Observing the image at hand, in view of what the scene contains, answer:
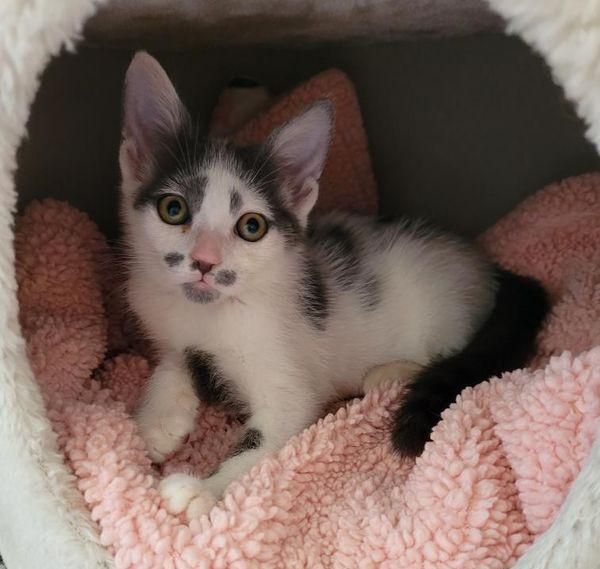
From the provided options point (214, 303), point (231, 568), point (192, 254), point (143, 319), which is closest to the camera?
point (231, 568)

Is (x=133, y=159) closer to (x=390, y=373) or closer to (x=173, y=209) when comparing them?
(x=173, y=209)

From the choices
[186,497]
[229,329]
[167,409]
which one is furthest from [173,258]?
[186,497]

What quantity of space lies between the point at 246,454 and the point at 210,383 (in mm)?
252

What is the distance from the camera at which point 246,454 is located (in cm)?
131

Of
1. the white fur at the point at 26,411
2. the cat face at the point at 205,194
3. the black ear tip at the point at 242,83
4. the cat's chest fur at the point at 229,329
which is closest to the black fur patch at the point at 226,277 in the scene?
the cat face at the point at 205,194

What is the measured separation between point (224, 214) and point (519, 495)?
706 millimetres

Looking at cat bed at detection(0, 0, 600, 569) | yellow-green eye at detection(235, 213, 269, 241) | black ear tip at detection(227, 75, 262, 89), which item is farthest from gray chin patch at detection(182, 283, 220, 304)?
black ear tip at detection(227, 75, 262, 89)

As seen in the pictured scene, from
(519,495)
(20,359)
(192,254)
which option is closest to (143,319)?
(192,254)

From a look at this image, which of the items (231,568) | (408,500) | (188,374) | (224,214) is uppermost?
(224,214)

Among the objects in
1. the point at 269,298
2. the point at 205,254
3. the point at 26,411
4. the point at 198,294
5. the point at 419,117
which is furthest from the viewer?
the point at 419,117

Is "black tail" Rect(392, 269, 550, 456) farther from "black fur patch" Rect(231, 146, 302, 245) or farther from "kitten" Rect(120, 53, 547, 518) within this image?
"black fur patch" Rect(231, 146, 302, 245)

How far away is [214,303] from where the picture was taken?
1.43 m

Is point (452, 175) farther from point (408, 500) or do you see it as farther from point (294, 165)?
point (408, 500)

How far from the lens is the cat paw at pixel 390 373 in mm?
1544
